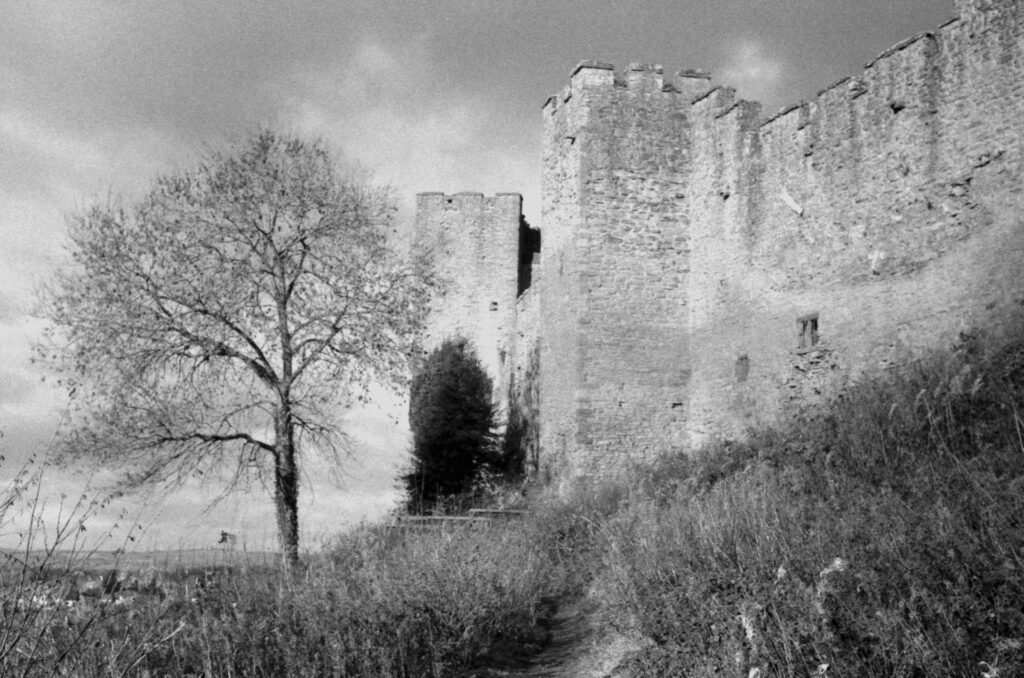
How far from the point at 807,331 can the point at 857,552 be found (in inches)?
408

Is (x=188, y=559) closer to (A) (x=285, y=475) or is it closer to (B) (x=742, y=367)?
(A) (x=285, y=475)

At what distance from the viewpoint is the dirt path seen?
22.8ft

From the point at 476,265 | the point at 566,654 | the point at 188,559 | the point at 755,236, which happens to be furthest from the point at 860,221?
the point at 476,265

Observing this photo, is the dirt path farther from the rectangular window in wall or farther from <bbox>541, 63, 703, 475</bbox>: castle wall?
<bbox>541, 63, 703, 475</bbox>: castle wall

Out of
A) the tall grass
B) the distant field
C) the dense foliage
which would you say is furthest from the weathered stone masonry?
the distant field

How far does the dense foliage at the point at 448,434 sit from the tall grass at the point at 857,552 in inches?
436

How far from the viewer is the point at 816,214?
52.7 feet

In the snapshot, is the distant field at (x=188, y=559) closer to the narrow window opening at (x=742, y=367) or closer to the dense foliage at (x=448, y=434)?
the narrow window opening at (x=742, y=367)

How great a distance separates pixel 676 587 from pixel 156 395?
9.06 m

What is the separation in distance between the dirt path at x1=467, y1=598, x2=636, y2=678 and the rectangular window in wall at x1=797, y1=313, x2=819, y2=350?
27.8 feet

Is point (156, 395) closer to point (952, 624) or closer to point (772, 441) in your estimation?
point (772, 441)

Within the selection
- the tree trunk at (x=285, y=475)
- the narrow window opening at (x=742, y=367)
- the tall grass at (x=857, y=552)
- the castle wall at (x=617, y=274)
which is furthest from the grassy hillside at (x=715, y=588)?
the castle wall at (x=617, y=274)

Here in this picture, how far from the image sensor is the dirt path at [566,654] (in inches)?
274

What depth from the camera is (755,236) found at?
1712 centimetres
